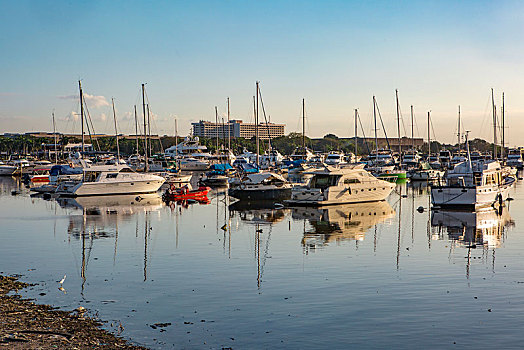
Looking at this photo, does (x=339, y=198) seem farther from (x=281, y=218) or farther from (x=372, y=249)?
(x=372, y=249)

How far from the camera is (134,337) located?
1412cm

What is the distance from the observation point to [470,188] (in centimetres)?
4212

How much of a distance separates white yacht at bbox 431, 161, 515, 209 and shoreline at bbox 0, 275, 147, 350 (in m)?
32.3

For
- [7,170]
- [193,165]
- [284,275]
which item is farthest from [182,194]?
[7,170]

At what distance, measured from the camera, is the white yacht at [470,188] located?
42.2m

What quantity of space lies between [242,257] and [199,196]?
91.4 ft

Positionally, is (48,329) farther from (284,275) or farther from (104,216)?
(104,216)

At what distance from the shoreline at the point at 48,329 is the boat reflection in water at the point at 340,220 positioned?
13.5 metres

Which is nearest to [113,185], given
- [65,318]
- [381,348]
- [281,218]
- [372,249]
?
[281,218]

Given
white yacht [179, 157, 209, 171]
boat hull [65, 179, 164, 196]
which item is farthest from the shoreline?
white yacht [179, 157, 209, 171]

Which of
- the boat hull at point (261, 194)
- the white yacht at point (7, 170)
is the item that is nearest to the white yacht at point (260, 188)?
the boat hull at point (261, 194)

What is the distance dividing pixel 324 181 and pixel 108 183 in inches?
835

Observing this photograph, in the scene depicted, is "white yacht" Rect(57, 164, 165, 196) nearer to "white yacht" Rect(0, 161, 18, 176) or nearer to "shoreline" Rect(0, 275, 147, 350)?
"shoreline" Rect(0, 275, 147, 350)

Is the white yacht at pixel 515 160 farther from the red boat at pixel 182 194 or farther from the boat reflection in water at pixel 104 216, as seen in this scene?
the boat reflection in water at pixel 104 216
